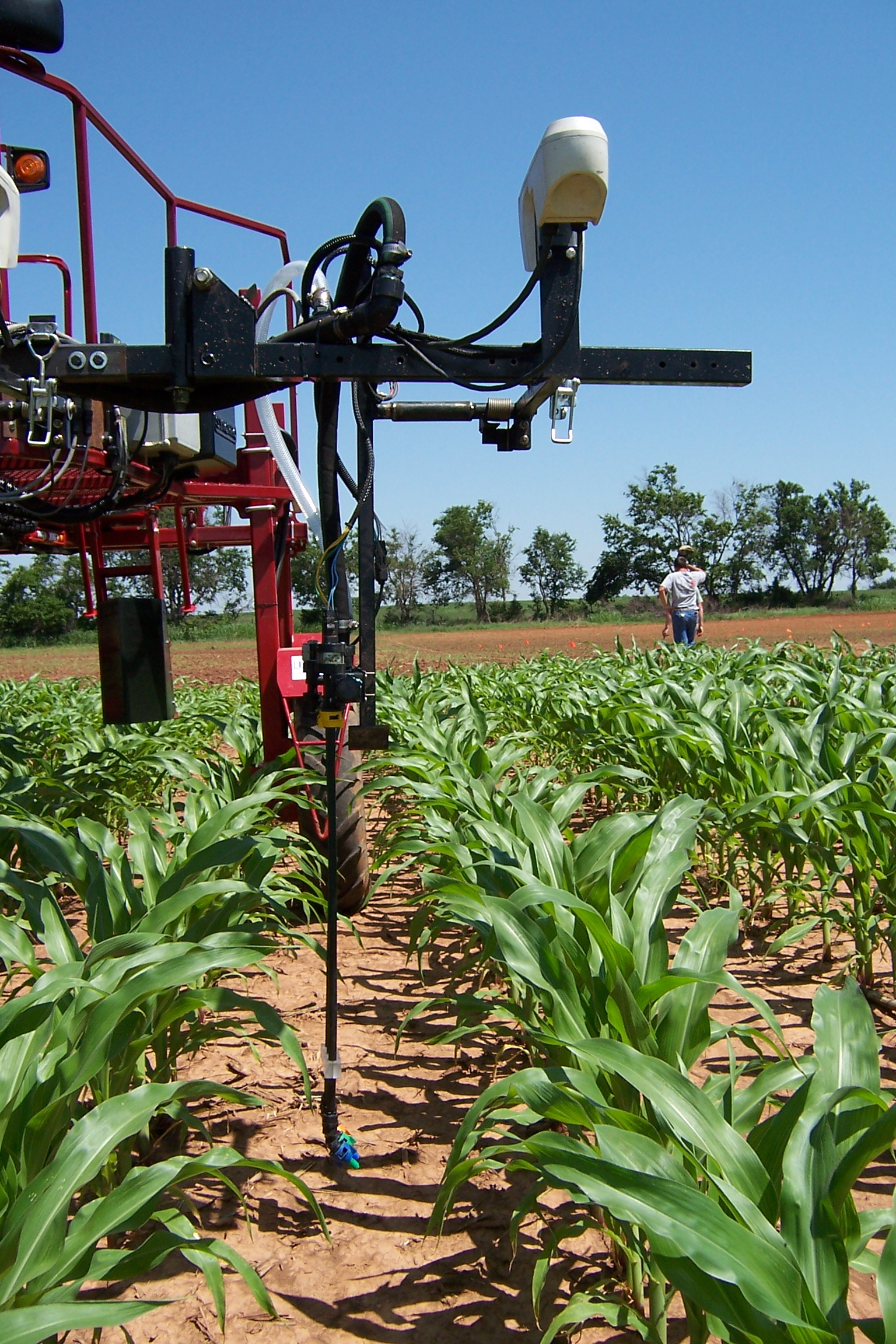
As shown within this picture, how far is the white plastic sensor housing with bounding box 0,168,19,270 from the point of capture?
8.71 ft

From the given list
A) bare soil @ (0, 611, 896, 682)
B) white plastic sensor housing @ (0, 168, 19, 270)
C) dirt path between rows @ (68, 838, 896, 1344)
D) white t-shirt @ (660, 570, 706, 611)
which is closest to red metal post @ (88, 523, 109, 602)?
white plastic sensor housing @ (0, 168, 19, 270)

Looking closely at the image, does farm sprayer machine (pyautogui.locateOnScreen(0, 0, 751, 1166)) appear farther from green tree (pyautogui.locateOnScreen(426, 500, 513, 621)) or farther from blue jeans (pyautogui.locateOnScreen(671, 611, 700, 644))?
green tree (pyautogui.locateOnScreen(426, 500, 513, 621))

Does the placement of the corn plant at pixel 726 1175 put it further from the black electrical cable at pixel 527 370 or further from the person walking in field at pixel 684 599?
the person walking in field at pixel 684 599

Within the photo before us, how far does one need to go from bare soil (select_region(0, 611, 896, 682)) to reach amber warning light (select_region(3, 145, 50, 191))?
1327cm

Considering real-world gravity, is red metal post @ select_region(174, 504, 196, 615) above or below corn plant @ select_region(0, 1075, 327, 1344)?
above

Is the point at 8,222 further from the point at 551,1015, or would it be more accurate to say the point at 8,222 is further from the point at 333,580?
the point at 551,1015

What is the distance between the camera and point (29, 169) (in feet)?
11.1

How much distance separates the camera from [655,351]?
6.58 ft

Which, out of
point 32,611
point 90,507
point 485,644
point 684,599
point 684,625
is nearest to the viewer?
point 90,507

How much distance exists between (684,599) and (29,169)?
8829 mm

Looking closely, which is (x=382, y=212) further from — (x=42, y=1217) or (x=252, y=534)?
(x=252, y=534)

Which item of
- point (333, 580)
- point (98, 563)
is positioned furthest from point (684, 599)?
point (333, 580)

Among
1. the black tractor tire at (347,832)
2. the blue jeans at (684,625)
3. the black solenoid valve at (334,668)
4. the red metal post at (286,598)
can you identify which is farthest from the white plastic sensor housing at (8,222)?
the blue jeans at (684,625)

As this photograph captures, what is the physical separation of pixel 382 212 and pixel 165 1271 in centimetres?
223
